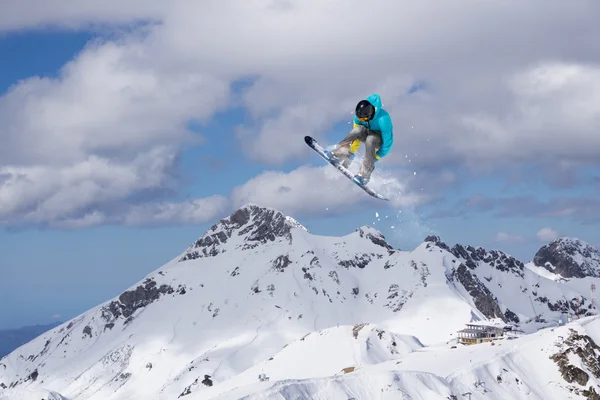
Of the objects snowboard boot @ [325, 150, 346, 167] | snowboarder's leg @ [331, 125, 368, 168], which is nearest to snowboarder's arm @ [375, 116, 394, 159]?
snowboarder's leg @ [331, 125, 368, 168]

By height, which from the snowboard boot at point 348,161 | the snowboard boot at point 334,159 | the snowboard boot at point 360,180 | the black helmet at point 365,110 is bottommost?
the snowboard boot at point 360,180

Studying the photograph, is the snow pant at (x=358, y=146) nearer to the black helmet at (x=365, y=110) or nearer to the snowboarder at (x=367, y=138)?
the snowboarder at (x=367, y=138)

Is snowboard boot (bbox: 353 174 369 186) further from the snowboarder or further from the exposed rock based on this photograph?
the exposed rock

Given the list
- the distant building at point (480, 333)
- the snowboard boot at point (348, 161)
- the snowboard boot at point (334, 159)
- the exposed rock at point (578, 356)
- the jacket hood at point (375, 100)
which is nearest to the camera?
the jacket hood at point (375, 100)

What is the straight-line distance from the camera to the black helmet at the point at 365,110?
35.8m

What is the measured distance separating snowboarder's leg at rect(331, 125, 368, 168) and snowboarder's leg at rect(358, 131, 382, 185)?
0.73 meters

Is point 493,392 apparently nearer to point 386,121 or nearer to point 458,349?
point 458,349

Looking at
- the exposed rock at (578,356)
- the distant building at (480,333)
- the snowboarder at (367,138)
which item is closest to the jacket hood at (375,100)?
the snowboarder at (367,138)

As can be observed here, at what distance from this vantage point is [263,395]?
265 feet

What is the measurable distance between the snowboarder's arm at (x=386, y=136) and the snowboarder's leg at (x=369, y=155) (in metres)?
0.32

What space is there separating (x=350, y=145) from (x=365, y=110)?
376 centimetres

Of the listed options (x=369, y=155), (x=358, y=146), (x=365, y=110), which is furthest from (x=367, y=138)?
(x=365, y=110)

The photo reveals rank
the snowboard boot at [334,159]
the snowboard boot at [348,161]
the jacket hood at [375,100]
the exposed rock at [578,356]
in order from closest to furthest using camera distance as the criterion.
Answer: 1. the jacket hood at [375,100]
2. the snowboard boot at [348,161]
3. the snowboard boot at [334,159]
4. the exposed rock at [578,356]

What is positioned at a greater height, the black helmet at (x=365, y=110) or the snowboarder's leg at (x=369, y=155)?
the black helmet at (x=365, y=110)
